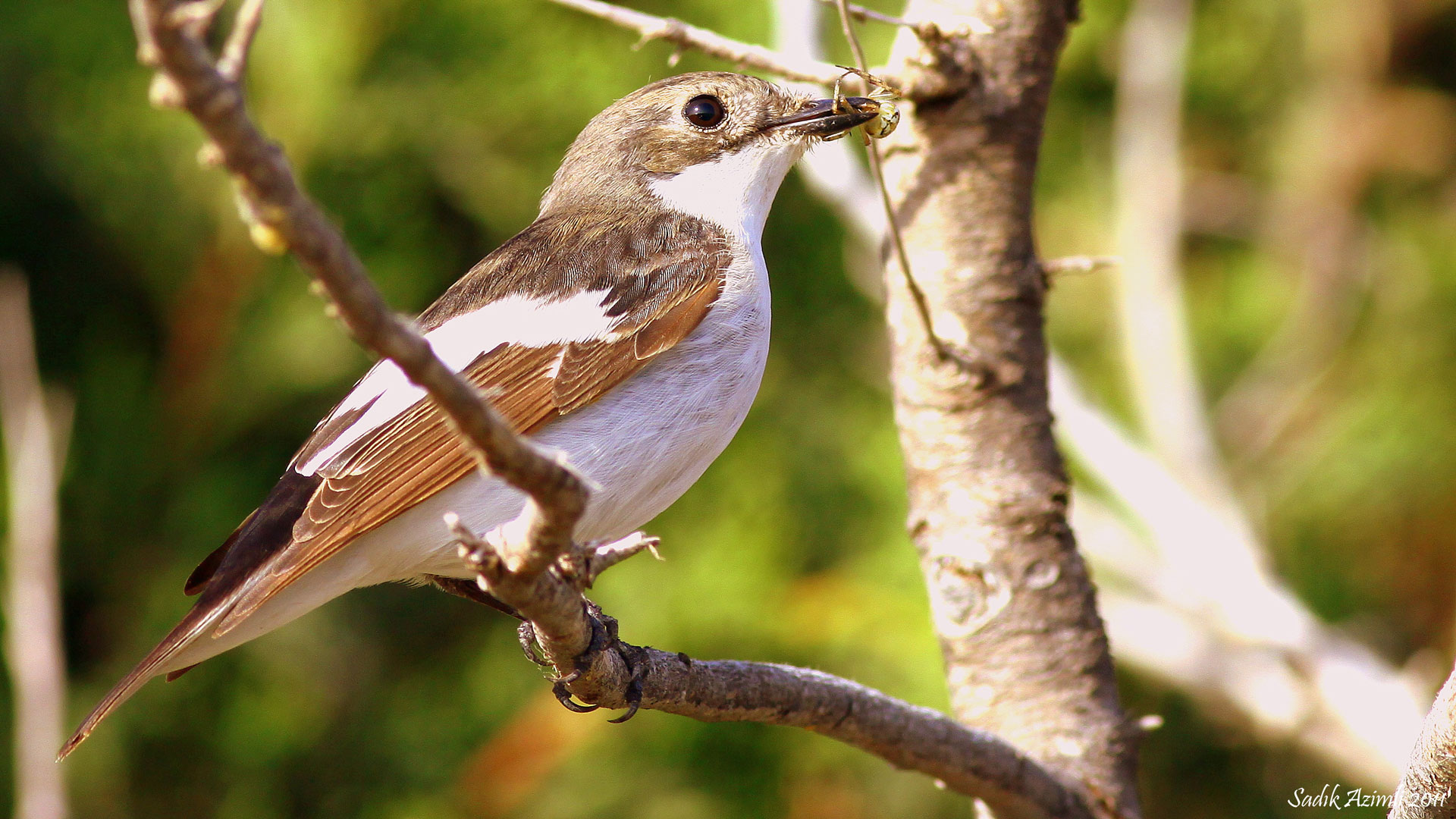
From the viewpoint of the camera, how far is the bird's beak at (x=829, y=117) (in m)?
2.71

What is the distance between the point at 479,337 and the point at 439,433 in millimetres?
343

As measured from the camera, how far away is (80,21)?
153 inches

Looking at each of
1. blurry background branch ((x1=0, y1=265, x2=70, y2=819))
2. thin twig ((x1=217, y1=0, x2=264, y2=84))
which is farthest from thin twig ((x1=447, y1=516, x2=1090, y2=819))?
blurry background branch ((x1=0, y1=265, x2=70, y2=819))

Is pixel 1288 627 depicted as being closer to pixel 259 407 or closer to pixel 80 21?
pixel 259 407

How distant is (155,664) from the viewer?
2.24 metres

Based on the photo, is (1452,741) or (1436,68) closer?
(1452,741)

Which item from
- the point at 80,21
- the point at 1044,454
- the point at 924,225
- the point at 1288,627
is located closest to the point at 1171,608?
the point at 1288,627

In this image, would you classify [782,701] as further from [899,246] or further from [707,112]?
[707,112]

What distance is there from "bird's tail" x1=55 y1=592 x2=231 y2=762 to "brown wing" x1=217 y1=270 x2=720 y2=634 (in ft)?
0.13

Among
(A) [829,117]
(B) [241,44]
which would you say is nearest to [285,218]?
(B) [241,44]

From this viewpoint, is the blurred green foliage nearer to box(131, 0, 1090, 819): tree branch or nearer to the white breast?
the white breast

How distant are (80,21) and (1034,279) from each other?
3049 mm

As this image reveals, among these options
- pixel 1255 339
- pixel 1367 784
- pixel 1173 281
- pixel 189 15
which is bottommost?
pixel 1367 784

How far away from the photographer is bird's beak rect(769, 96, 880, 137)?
8.91 ft
